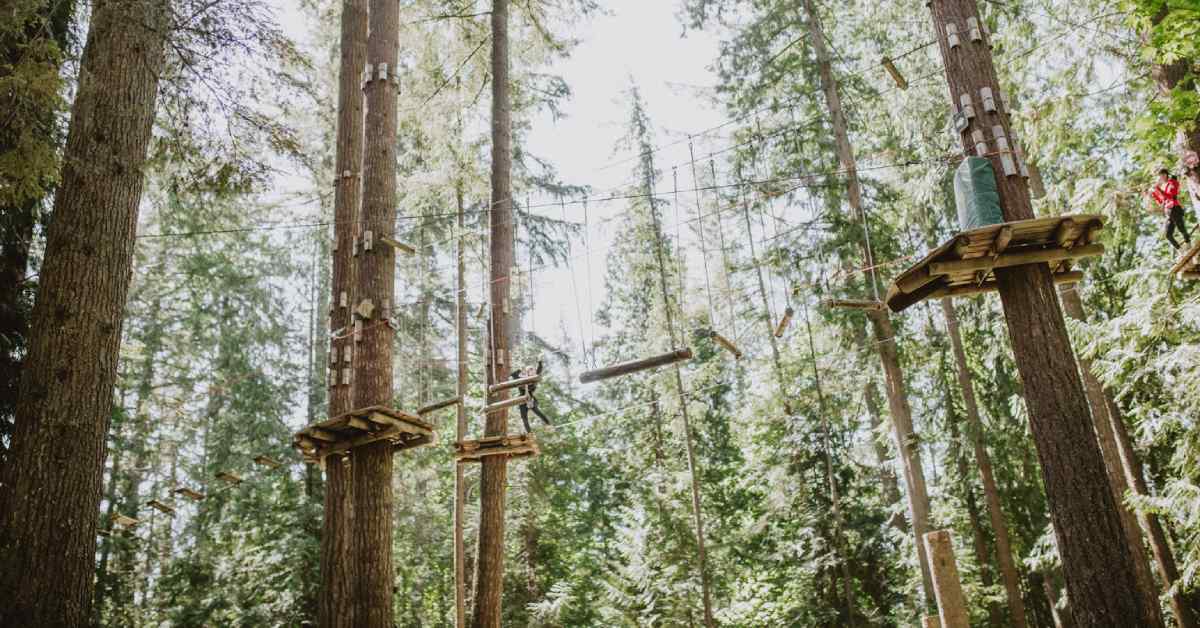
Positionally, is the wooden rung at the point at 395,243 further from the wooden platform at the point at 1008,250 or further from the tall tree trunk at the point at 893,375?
the tall tree trunk at the point at 893,375

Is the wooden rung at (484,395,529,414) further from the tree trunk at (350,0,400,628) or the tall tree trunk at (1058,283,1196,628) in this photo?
the tall tree trunk at (1058,283,1196,628)

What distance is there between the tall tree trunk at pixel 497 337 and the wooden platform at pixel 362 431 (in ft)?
6.30

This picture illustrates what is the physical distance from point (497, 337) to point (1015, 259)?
5827 mm

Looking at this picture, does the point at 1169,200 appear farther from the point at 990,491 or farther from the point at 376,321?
the point at 990,491

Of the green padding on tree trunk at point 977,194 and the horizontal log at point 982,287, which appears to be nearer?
the green padding on tree trunk at point 977,194

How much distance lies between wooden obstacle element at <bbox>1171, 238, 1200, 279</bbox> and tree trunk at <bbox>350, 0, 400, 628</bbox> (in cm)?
638

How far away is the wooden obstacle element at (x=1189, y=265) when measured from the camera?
5.68 m

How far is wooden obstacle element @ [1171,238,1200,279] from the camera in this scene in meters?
5.68

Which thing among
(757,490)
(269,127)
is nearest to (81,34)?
(269,127)

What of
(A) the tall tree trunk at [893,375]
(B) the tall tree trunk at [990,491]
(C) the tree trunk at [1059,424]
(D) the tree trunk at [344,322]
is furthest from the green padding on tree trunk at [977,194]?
(B) the tall tree trunk at [990,491]

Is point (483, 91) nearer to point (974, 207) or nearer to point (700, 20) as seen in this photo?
point (700, 20)

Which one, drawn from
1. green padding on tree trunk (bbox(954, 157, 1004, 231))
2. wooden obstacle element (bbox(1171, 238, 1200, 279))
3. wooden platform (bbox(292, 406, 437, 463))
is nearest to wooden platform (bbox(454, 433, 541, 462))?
wooden platform (bbox(292, 406, 437, 463))

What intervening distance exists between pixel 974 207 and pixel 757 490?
45.1ft

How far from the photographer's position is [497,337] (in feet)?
30.3
